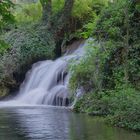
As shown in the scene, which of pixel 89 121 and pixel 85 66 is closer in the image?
pixel 89 121

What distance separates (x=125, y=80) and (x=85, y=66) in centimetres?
247

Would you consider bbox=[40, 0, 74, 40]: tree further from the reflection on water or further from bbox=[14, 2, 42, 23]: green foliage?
the reflection on water

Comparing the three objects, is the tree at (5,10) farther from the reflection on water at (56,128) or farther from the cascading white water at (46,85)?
the cascading white water at (46,85)

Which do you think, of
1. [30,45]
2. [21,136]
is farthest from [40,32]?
[21,136]

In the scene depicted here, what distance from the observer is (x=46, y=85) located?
72.1 ft

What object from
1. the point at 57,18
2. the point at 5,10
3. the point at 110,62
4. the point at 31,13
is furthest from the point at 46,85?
the point at 5,10

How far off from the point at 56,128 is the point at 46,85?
1016cm

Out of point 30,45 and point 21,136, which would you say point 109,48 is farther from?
point 30,45

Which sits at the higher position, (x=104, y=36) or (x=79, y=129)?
(x=104, y=36)

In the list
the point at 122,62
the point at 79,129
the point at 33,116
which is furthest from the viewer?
the point at 122,62

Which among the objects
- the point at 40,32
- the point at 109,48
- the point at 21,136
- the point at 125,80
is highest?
the point at 40,32

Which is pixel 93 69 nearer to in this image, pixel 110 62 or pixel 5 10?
pixel 110 62

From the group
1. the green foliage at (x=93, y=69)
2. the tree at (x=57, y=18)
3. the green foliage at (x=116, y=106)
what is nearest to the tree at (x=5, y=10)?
the green foliage at (x=116, y=106)

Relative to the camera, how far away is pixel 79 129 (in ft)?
38.3
